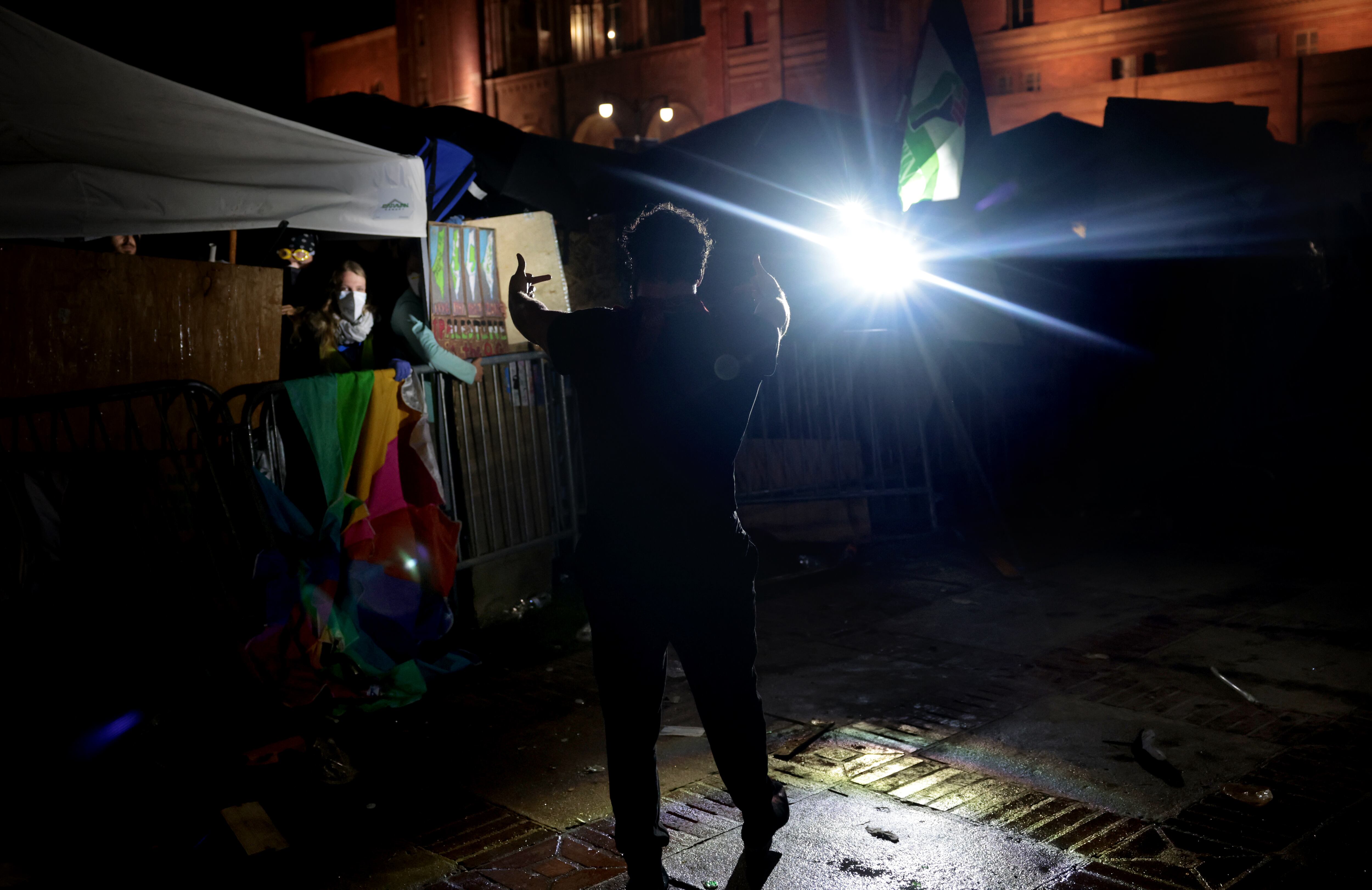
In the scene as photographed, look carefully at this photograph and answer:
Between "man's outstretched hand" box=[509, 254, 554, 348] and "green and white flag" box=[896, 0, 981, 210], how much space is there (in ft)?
25.5

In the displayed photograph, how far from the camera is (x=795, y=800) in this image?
12.7 ft

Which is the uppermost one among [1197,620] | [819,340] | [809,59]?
[809,59]

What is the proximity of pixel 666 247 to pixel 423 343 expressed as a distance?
403 cm

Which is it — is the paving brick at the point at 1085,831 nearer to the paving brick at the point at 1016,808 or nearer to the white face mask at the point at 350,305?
the paving brick at the point at 1016,808

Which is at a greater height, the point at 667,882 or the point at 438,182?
the point at 438,182

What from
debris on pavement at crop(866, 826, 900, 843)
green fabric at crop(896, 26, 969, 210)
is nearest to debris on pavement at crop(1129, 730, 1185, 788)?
debris on pavement at crop(866, 826, 900, 843)

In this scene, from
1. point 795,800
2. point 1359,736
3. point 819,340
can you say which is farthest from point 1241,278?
point 795,800

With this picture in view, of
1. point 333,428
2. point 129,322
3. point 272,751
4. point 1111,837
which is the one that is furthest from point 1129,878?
point 129,322

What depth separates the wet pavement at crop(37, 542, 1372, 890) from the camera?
11.0 feet

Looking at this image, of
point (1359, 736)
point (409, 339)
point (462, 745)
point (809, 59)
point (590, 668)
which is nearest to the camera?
point (1359, 736)

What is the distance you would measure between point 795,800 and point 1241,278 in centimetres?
916

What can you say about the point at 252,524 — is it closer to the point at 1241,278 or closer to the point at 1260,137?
the point at 1241,278

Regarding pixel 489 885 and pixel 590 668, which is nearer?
pixel 489 885

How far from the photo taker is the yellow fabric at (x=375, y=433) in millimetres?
5473
